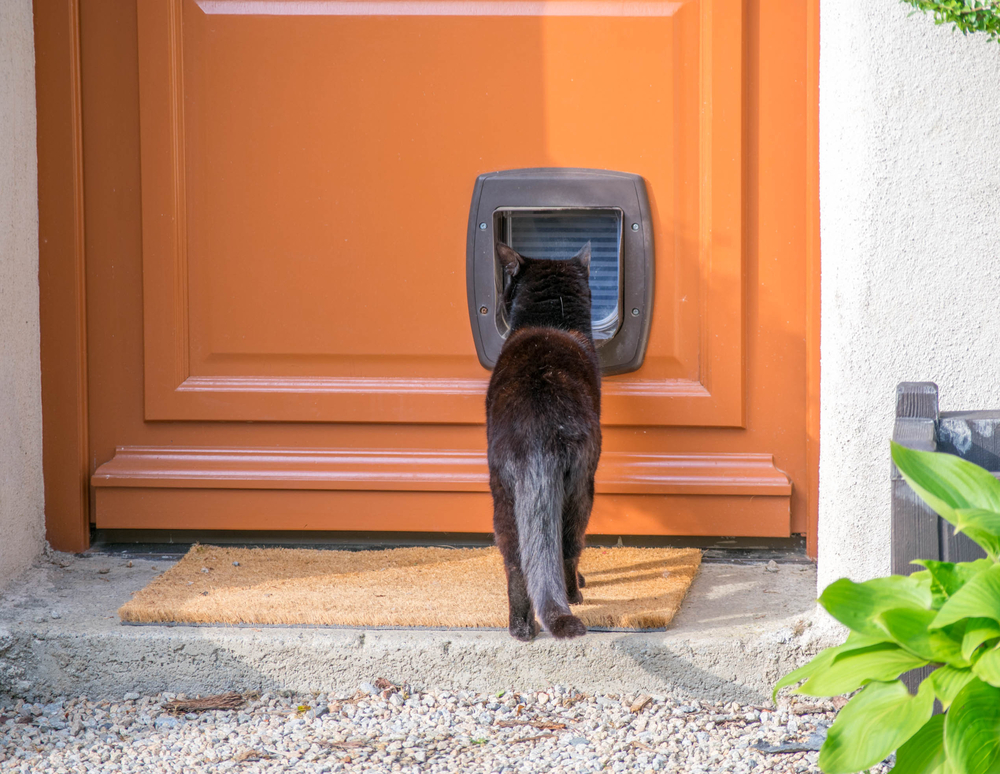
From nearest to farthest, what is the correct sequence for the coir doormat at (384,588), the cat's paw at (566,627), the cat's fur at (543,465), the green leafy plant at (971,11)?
the green leafy plant at (971,11), the cat's paw at (566,627), the cat's fur at (543,465), the coir doormat at (384,588)

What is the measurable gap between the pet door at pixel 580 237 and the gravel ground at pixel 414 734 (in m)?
1.04

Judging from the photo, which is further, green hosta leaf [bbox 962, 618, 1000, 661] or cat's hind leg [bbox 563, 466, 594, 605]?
cat's hind leg [bbox 563, 466, 594, 605]

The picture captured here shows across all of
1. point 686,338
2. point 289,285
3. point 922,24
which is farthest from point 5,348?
point 922,24

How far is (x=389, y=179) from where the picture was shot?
2637 mm

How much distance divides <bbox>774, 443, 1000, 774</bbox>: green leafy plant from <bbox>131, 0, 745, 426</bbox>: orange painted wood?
1429 mm

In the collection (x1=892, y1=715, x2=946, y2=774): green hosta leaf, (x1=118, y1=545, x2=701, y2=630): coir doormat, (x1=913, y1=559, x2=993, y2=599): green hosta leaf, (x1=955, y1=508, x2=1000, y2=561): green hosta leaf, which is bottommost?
(x1=118, y1=545, x2=701, y2=630): coir doormat

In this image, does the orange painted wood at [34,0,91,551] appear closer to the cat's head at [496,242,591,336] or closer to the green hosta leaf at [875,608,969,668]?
the cat's head at [496,242,591,336]

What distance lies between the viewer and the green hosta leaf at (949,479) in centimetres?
118

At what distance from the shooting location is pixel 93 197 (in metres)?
2.65

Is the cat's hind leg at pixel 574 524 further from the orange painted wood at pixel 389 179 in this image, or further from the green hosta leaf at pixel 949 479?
the green hosta leaf at pixel 949 479

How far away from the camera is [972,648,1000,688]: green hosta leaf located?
1.02 metres

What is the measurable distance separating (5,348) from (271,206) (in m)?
Answer: 0.83

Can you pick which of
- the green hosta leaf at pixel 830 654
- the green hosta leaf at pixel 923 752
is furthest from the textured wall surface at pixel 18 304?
the green hosta leaf at pixel 923 752

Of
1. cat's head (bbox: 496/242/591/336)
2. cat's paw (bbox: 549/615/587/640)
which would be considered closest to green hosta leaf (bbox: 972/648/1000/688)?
cat's paw (bbox: 549/615/587/640)
